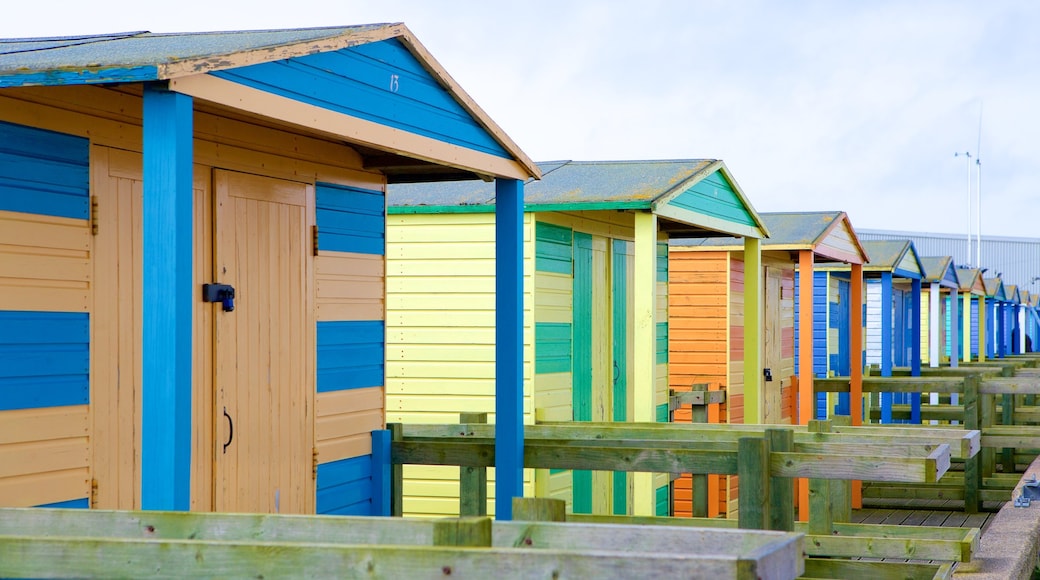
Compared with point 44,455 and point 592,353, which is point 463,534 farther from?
point 592,353

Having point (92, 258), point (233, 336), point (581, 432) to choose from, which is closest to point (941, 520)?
point (581, 432)

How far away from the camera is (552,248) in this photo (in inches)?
373

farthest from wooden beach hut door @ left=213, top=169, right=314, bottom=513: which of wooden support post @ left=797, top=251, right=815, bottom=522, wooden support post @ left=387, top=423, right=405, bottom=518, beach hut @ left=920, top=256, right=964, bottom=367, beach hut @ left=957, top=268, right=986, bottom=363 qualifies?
beach hut @ left=957, top=268, right=986, bottom=363

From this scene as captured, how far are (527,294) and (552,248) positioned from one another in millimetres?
595

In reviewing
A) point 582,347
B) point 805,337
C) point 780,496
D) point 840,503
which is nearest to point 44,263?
point 780,496

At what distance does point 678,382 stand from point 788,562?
11.3 m

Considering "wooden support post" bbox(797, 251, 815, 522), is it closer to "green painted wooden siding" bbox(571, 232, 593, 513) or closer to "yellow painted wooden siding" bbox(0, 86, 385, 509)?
"green painted wooden siding" bbox(571, 232, 593, 513)

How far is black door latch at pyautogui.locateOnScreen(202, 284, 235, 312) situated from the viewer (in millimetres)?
6031

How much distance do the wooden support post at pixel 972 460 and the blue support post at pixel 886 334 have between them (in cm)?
392

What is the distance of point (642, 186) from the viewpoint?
29.7ft

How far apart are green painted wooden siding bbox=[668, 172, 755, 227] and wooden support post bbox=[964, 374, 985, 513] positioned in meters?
3.59

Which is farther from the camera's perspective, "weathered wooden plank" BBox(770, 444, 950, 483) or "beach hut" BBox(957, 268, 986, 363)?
"beach hut" BBox(957, 268, 986, 363)

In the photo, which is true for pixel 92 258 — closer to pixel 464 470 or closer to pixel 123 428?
pixel 123 428

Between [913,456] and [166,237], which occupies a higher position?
[166,237]
